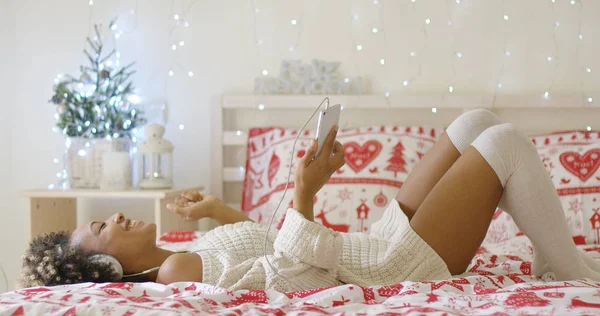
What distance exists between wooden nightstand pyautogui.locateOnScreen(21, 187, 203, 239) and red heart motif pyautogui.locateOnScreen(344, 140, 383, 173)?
64 cm

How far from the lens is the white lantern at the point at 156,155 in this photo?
2557 millimetres

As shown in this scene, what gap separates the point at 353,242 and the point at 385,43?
1363mm

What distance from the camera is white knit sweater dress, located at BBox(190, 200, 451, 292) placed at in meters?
1.34

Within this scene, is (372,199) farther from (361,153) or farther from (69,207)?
(69,207)

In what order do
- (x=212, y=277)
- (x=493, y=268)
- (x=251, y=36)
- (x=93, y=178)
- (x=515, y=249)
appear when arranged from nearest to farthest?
(x=212, y=277), (x=493, y=268), (x=515, y=249), (x=93, y=178), (x=251, y=36)

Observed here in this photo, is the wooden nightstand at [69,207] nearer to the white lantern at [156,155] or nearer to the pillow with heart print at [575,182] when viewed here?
the white lantern at [156,155]

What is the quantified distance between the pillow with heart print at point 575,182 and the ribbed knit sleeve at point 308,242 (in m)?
1.06

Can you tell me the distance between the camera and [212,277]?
1.36m

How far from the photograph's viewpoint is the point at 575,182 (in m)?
2.21

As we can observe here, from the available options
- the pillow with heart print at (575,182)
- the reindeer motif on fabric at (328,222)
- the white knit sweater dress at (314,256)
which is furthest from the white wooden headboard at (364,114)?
the white knit sweater dress at (314,256)

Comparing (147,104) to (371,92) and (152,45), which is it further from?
(371,92)

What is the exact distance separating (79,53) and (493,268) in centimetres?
199

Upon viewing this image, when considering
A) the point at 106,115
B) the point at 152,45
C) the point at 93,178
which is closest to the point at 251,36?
the point at 152,45

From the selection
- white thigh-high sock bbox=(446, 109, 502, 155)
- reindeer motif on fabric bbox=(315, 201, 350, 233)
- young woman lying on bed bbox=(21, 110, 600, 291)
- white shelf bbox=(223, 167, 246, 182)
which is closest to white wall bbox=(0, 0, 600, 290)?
white shelf bbox=(223, 167, 246, 182)
